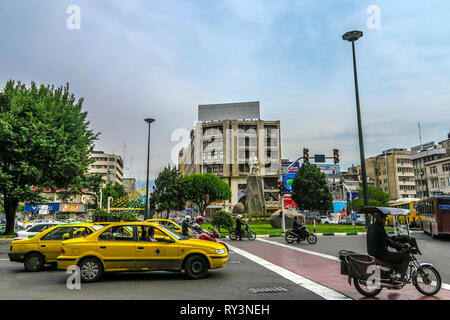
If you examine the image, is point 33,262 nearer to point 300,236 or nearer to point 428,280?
point 428,280

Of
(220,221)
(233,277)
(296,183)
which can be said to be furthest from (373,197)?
(233,277)

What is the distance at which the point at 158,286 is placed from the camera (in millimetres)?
7496

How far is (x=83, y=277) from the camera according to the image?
26.0ft

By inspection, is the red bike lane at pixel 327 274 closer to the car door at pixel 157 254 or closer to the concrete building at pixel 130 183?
the car door at pixel 157 254

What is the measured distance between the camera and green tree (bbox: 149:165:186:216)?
52719 mm

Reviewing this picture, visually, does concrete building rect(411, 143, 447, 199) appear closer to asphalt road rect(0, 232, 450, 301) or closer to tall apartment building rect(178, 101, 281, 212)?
tall apartment building rect(178, 101, 281, 212)

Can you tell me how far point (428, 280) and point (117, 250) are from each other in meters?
6.96

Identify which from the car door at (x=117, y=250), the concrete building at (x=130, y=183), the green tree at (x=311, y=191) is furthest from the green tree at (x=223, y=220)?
the concrete building at (x=130, y=183)

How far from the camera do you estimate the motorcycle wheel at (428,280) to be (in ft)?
21.2

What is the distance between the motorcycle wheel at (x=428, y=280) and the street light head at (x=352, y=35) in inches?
520

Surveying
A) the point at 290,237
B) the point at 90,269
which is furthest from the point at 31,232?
the point at 290,237

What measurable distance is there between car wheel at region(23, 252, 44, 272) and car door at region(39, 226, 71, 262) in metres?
0.18
